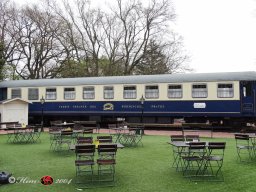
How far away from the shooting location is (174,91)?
20344mm

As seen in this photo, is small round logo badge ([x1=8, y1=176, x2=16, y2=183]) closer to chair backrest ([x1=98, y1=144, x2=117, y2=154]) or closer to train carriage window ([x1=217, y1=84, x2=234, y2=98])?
chair backrest ([x1=98, y1=144, x2=117, y2=154])

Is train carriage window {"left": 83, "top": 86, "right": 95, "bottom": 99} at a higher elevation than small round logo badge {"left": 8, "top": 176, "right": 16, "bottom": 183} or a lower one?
higher

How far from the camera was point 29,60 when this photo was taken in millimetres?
37375

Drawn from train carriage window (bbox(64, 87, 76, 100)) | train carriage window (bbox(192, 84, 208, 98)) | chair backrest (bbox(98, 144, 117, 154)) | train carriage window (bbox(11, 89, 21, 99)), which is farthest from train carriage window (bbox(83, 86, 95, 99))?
chair backrest (bbox(98, 144, 117, 154))

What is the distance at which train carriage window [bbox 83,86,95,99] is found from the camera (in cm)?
2236

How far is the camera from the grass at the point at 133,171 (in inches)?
272

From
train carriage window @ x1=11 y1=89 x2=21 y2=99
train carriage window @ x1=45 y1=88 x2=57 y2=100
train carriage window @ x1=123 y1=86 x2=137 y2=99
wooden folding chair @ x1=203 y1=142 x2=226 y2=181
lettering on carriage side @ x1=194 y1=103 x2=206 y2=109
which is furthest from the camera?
train carriage window @ x1=11 y1=89 x2=21 y2=99

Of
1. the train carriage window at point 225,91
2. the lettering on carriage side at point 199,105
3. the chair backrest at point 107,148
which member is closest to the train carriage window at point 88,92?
the lettering on carriage side at point 199,105

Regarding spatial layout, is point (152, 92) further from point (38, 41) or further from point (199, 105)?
point (38, 41)

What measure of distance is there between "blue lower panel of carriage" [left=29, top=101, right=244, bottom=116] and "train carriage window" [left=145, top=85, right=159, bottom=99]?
40 cm

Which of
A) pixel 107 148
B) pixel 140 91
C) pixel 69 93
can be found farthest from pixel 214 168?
pixel 69 93

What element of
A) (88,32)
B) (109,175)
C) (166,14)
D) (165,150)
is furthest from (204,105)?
(88,32)

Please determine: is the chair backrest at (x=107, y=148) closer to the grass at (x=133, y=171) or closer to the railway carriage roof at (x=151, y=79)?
the grass at (x=133, y=171)

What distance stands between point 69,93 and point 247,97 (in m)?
12.0
